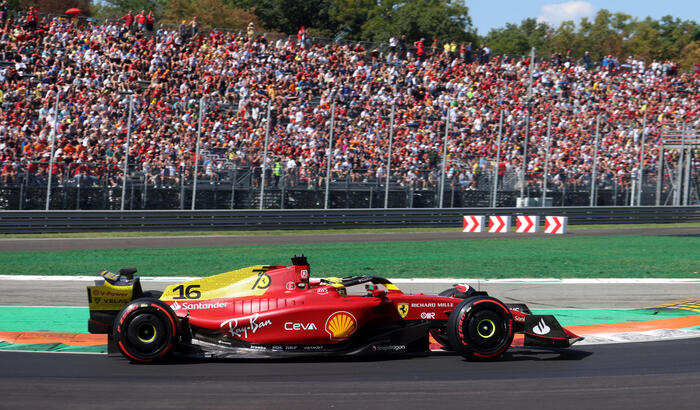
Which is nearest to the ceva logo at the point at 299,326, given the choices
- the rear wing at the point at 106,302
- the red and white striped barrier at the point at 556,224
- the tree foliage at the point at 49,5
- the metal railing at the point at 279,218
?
the rear wing at the point at 106,302

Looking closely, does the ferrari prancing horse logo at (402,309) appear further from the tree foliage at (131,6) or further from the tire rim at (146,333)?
the tree foliage at (131,6)

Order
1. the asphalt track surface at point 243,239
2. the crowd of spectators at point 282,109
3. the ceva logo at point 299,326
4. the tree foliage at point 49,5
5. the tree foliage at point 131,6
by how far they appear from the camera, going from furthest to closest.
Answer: the tree foliage at point 131,6 < the tree foliage at point 49,5 < the crowd of spectators at point 282,109 < the asphalt track surface at point 243,239 < the ceva logo at point 299,326

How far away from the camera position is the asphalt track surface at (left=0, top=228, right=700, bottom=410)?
21.7 feet

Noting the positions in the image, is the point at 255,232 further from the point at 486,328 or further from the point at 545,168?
the point at 486,328

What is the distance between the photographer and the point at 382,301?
27.6 feet

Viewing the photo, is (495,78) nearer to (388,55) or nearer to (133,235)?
(388,55)

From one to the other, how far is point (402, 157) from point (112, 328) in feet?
69.7

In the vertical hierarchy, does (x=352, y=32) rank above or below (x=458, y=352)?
above

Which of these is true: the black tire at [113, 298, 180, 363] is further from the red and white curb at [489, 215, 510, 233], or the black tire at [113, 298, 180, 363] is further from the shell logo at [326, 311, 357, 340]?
the red and white curb at [489, 215, 510, 233]

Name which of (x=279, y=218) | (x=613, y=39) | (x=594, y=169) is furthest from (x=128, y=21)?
(x=613, y=39)

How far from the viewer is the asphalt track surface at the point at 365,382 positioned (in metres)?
6.61

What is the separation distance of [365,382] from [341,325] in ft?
3.18

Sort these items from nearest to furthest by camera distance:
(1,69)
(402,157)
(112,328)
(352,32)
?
1. (112,328)
2. (1,69)
3. (402,157)
4. (352,32)

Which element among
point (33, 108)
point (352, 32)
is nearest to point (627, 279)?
point (33, 108)
